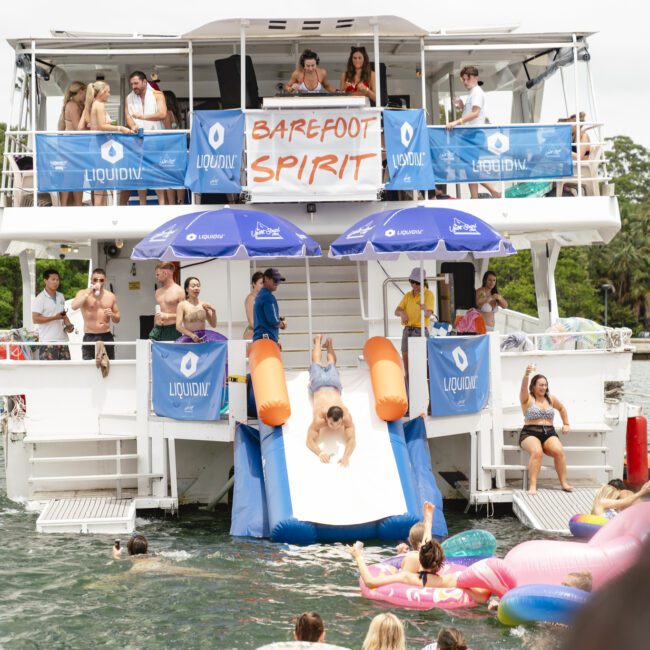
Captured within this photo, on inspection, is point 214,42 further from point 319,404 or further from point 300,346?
point 319,404

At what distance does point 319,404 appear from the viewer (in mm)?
13812

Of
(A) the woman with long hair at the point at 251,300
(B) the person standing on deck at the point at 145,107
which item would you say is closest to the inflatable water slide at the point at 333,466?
(A) the woman with long hair at the point at 251,300

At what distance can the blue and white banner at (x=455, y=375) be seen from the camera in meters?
14.7

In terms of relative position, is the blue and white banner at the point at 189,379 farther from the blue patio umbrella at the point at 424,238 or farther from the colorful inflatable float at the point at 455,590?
the colorful inflatable float at the point at 455,590

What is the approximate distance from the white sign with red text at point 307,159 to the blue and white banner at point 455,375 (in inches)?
117

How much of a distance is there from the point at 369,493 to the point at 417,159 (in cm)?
605

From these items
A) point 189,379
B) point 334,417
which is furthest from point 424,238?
point 189,379

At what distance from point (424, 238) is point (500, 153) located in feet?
13.6

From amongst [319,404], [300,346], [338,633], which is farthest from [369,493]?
[300,346]

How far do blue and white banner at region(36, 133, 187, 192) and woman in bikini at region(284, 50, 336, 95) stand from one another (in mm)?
1949

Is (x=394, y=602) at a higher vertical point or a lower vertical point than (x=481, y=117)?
lower

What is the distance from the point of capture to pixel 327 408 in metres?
13.7

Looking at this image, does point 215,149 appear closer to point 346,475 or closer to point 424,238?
point 424,238

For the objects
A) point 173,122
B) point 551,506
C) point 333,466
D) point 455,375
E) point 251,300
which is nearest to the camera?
point 333,466
